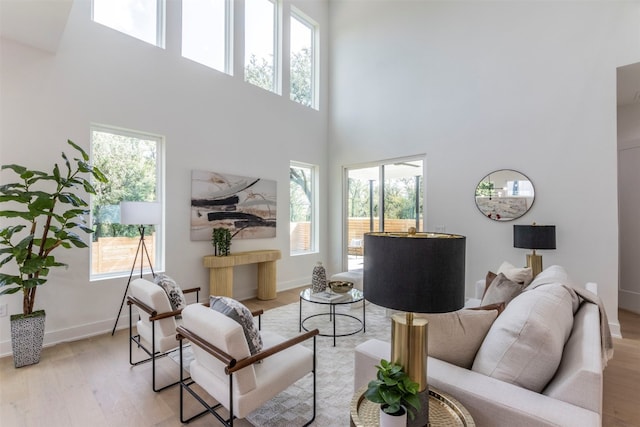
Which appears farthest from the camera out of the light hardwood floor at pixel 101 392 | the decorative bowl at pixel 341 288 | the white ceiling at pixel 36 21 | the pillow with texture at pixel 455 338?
the decorative bowl at pixel 341 288

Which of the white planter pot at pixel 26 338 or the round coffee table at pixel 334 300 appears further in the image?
the round coffee table at pixel 334 300

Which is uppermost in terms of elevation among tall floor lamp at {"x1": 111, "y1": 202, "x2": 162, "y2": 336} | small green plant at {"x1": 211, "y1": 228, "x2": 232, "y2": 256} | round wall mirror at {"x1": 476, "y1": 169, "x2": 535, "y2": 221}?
round wall mirror at {"x1": 476, "y1": 169, "x2": 535, "y2": 221}

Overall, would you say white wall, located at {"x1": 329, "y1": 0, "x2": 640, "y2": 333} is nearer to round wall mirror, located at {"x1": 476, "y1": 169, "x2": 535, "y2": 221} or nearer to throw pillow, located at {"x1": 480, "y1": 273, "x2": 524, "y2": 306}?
round wall mirror, located at {"x1": 476, "y1": 169, "x2": 535, "y2": 221}

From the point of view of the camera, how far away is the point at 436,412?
1243 mm

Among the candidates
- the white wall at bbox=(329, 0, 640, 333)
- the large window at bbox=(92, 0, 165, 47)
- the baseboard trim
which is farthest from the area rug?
the large window at bbox=(92, 0, 165, 47)

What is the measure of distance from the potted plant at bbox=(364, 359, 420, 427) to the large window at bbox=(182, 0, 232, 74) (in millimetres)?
4836

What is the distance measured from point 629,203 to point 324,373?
16.3ft

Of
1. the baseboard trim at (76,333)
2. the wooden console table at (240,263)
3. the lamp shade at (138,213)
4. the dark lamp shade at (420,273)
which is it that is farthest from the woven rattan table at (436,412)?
Result: the baseboard trim at (76,333)

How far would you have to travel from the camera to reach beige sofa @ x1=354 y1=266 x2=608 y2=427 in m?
1.08

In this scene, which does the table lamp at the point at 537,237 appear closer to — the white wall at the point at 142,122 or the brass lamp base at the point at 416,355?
the brass lamp base at the point at 416,355

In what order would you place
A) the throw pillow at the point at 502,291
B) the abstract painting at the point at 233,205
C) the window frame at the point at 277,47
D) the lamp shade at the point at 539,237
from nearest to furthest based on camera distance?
the throw pillow at the point at 502,291, the lamp shade at the point at 539,237, the abstract painting at the point at 233,205, the window frame at the point at 277,47

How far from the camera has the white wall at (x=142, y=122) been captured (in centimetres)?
316

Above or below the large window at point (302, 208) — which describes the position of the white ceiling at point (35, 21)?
above

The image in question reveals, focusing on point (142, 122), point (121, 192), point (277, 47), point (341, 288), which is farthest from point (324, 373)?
point (277, 47)
